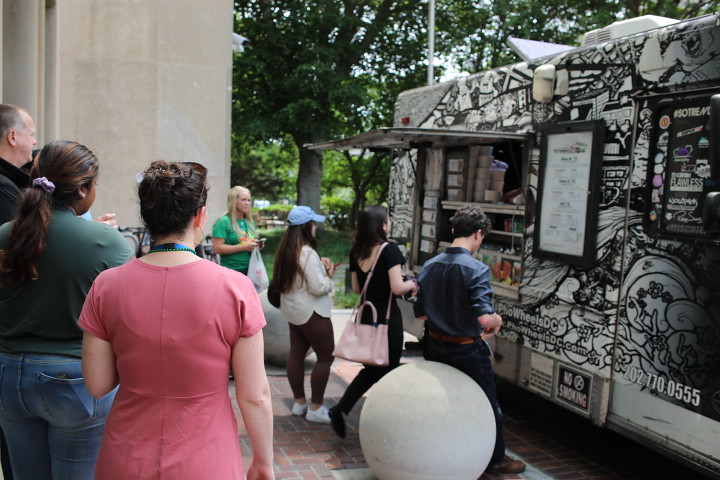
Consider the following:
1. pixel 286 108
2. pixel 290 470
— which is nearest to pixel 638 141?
pixel 290 470

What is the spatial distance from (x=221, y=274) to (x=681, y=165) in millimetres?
3135

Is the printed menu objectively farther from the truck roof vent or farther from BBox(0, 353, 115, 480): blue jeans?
BBox(0, 353, 115, 480): blue jeans

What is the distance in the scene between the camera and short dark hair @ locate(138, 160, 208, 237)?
2.24 m

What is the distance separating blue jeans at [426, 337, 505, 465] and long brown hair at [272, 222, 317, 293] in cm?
135

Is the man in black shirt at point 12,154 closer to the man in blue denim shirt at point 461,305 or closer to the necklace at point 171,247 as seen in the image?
the necklace at point 171,247

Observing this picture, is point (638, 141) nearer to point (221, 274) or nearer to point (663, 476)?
point (663, 476)

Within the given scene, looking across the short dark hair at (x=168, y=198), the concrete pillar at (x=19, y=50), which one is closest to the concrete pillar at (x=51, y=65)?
the concrete pillar at (x=19, y=50)

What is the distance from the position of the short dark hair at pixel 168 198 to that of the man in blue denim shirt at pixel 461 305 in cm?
243

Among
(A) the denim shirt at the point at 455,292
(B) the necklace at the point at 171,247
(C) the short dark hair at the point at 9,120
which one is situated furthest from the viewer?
(A) the denim shirt at the point at 455,292

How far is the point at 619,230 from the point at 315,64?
53.0ft

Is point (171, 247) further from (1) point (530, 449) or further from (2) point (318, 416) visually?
(1) point (530, 449)

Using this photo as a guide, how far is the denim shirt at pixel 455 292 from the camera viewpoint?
4.32 metres

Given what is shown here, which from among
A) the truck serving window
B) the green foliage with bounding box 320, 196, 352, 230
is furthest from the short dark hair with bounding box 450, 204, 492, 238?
the green foliage with bounding box 320, 196, 352, 230

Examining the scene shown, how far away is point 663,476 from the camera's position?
4.98m
